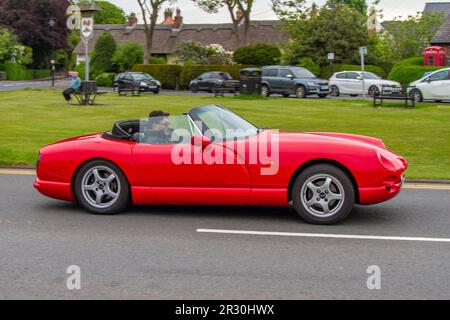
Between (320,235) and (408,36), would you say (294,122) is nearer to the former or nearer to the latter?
(320,235)

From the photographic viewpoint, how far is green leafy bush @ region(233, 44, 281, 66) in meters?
53.6

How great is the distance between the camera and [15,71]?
3007 inches

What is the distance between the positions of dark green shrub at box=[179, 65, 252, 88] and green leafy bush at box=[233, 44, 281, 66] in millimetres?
4481

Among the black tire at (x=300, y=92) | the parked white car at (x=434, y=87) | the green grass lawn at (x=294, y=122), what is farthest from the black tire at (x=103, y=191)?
the black tire at (x=300, y=92)

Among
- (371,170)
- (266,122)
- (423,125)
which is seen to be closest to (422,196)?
(371,170)

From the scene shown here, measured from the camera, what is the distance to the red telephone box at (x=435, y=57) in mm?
47091

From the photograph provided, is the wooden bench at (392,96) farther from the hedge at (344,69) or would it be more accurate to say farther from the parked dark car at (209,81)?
the hedge at (344,69)

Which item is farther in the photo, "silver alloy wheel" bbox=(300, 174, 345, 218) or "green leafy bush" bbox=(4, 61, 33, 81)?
"green leafy bush" bbox=(4, 61, 33, 81)

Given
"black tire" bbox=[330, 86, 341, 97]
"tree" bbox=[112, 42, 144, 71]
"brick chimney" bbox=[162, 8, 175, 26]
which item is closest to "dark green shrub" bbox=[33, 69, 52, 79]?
"brick chimney" bbox=[162, 8, 175, 26]

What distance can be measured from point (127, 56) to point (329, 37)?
20.4 meters

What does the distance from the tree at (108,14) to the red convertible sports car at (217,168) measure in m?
126

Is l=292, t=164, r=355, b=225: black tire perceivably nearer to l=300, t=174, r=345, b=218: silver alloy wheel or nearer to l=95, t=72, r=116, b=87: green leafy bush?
l=300, t=174, r=345, b=218: silver alloy wheel

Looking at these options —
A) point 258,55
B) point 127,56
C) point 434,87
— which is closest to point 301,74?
point 434,87
